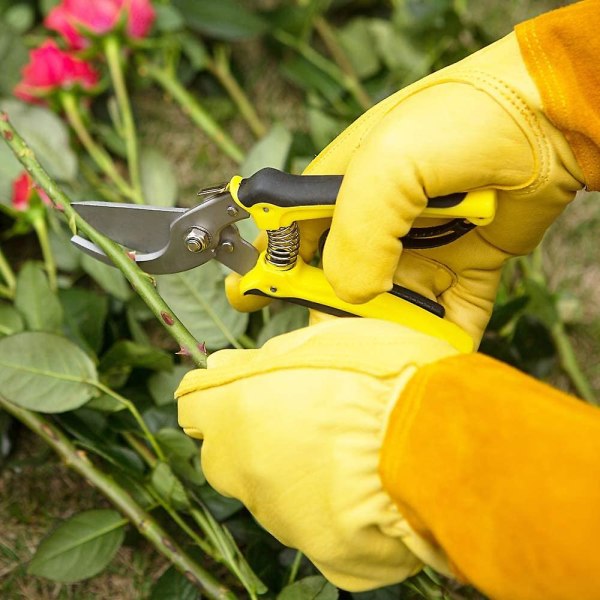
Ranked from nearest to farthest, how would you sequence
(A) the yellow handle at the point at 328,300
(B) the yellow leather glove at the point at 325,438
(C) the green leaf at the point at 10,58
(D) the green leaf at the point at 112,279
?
(B) the yellow leather glove at the point at 325,438 < (A) the yellow handle at the point at 328,300 < (D) the green leaf at the point at 112,279 < (C) the green leaf at the point at 10,58

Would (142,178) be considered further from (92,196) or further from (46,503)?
(46,503)

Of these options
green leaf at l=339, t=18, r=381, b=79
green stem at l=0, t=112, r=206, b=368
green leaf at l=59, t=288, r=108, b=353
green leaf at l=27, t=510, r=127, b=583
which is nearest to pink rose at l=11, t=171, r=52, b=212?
green leaf at l=59, t=288, r=108, b=353

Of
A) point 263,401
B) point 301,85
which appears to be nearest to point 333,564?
point 263,401

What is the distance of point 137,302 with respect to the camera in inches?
29.0

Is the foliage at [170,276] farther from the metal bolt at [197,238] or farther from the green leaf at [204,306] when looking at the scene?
the metal bolt at [197,238]

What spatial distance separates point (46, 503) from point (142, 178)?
345 millimetres

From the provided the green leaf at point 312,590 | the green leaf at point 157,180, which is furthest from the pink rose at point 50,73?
the green leaf at point 312,590

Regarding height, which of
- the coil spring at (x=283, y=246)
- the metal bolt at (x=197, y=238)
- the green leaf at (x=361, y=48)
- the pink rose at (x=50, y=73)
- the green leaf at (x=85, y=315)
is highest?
the pink rose at (x=50, y=73)

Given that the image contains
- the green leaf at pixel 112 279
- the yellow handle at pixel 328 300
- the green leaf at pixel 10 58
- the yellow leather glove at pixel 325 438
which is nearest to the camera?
the yellow leather glove at pixel 325 438

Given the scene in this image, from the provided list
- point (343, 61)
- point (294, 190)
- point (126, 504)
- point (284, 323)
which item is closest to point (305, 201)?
point (294, 190)

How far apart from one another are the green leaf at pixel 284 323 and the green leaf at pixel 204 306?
0.02m

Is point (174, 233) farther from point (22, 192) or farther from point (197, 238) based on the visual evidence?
point (22, 192)

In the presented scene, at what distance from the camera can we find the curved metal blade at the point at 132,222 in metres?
0.51

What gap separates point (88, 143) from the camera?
2.72ft
